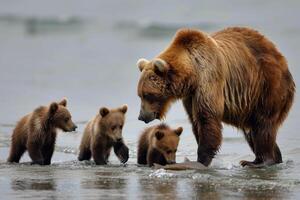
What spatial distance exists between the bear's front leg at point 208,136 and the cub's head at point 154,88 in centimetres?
45

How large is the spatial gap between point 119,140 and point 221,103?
1.65m

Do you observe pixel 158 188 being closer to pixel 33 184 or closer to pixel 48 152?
pixel 33 184

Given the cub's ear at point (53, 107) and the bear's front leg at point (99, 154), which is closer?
the bear's front leg at point (99, 154)

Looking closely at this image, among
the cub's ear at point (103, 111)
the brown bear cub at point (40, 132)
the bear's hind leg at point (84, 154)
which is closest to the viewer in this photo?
the brown bear cub at point (40, 132)

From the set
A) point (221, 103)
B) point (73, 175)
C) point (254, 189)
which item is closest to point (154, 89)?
point (221, 103)

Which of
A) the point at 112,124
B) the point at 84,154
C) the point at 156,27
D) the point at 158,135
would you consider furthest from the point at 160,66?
the point at 156,27

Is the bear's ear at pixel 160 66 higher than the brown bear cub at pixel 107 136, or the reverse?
the bear's ear at pixel 160 66

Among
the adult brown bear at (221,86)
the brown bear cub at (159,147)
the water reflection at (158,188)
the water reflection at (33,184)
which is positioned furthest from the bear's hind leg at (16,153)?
the water reflection at (158,188)

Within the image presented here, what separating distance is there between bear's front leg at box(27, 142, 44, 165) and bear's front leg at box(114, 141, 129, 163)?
3.06ft

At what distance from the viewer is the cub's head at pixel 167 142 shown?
11.4 meters

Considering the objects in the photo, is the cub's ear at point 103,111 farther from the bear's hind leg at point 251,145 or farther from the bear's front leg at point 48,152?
the bear's hind leg at point 251,145

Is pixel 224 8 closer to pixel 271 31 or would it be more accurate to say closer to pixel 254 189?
pixel 271 31

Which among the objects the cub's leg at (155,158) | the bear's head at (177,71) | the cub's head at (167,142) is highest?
the bear's head at (177,71)

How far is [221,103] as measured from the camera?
10766 millimetres
